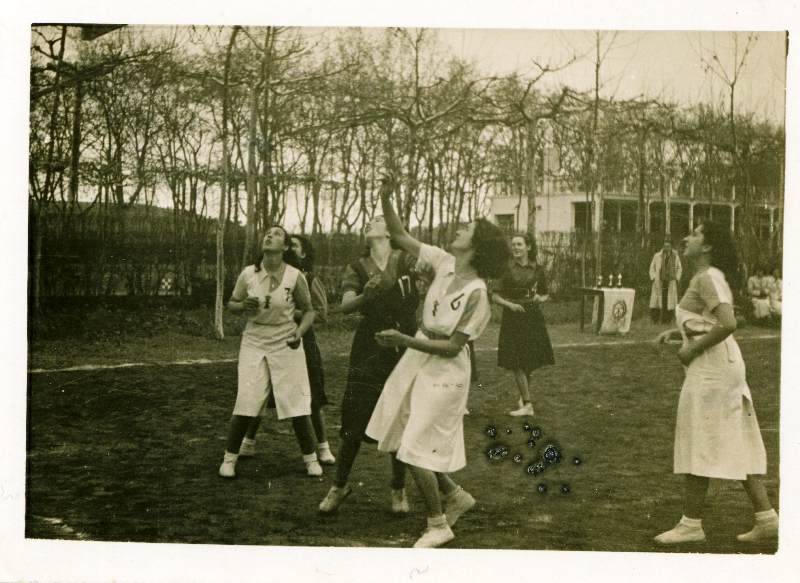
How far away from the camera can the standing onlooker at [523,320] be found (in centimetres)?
482

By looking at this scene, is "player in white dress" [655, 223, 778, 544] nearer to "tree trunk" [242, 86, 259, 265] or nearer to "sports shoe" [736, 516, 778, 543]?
"sports shoe" [736, 516, 778, 543]

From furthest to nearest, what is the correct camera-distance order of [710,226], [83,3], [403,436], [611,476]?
[83,3] → [611,476] → [710,226] → [403,436]

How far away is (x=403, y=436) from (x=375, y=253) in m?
1.08

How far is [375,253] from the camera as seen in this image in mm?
4426

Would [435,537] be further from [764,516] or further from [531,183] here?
[531,183]

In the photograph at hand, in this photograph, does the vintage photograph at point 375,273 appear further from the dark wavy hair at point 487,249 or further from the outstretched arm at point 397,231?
the dark wavy hair at point 487,249

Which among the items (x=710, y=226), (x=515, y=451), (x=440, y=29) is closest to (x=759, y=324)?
(x=710, y=226)

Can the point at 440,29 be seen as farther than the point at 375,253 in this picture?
Yes

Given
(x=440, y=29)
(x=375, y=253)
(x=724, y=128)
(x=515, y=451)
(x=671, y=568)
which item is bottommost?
(x=671, y=568)

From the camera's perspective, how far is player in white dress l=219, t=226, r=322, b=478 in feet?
15.1

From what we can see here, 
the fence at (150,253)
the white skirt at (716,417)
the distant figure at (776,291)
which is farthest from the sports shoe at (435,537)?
the distant figure at (776,291)

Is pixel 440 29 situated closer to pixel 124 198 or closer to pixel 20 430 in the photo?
pixel 124 198

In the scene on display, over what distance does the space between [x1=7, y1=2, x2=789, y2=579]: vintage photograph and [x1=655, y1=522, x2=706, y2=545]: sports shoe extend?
0.06 ft

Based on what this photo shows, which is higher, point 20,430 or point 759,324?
point 759,324
